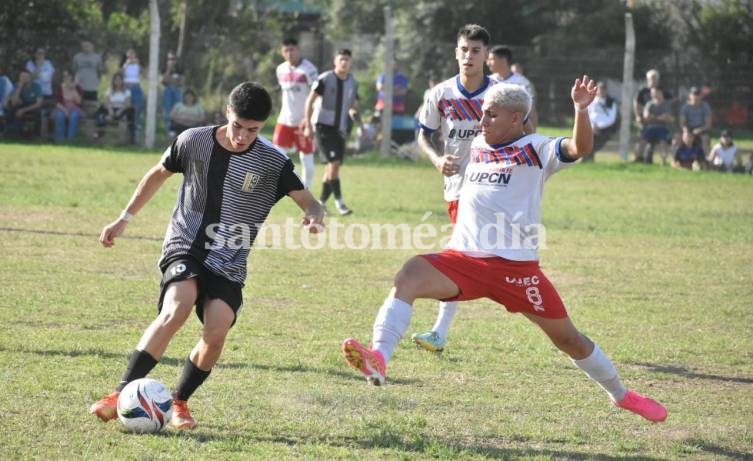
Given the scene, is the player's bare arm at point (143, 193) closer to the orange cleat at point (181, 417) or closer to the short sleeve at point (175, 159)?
the short sleeve at point (175, 159)

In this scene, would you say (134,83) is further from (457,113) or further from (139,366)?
(139,366)

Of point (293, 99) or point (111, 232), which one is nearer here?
point (111, 232)

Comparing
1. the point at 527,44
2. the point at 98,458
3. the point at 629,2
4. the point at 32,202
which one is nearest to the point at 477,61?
the point at 98,458

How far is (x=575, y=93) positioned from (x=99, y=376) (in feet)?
10.5

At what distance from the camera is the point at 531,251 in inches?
245

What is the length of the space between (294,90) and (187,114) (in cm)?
887

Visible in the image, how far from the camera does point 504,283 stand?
6102mm

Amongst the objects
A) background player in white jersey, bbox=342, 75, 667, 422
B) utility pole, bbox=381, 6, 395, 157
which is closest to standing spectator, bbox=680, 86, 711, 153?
utility pole, bbox=381, 6, 395, 157

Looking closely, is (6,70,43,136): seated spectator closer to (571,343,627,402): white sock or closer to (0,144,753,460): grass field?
(0,144,753,460): grass field

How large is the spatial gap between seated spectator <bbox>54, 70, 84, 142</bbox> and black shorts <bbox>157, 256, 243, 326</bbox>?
19.8 meters

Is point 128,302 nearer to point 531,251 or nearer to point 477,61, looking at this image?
point 477,61

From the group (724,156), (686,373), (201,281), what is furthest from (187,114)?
(201,281)

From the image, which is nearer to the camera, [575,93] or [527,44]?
[575,93]

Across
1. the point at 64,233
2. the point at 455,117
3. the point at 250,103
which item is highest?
the point at 250,103
